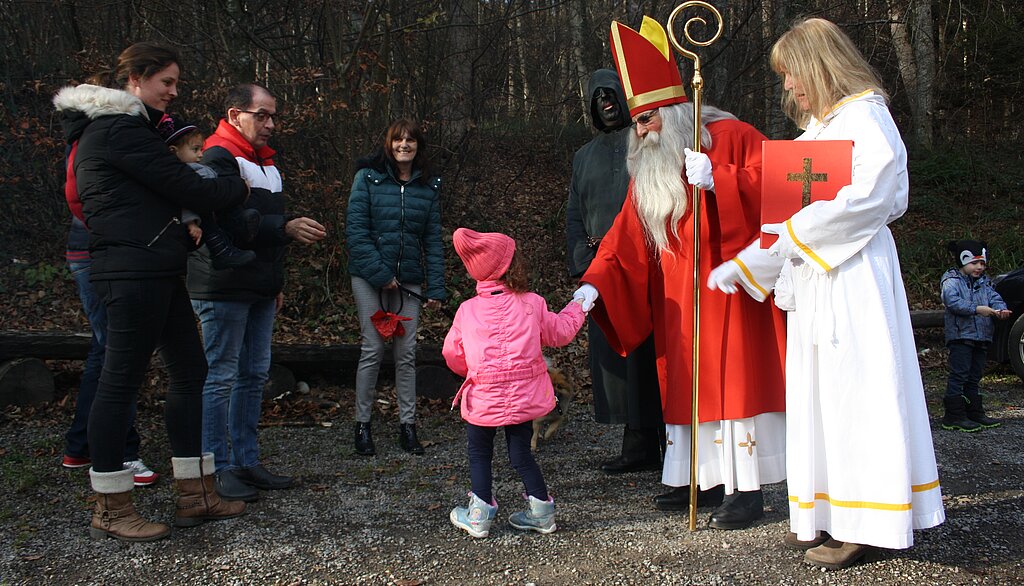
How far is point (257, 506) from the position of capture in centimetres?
425

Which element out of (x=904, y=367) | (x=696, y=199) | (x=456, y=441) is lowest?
(x=456, y=441)

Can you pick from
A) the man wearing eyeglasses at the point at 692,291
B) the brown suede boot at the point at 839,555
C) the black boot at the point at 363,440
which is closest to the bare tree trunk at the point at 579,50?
the black boot at the point at 363,440

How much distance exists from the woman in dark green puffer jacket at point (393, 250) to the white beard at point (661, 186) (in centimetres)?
155

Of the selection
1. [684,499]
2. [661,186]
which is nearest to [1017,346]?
[684,499]

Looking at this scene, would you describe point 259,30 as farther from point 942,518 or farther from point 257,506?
point 942,518

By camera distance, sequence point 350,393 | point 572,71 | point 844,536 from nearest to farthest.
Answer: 1. point 844,536
2. point 350,393
3. point 572,71

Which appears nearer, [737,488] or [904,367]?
[904,367]

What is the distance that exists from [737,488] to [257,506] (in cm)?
231

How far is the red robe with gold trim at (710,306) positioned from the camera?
385 cm

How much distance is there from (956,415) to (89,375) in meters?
5.50

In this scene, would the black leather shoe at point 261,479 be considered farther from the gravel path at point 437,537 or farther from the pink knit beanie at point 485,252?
the pink knit beanie at point 485,252

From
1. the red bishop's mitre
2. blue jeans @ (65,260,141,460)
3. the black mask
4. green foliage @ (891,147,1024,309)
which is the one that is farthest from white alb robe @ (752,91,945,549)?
green foliage @ (891,147,1024,309)

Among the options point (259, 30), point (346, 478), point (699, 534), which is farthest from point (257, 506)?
point (259, 30)

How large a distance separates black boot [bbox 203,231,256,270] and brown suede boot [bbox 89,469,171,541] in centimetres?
101
